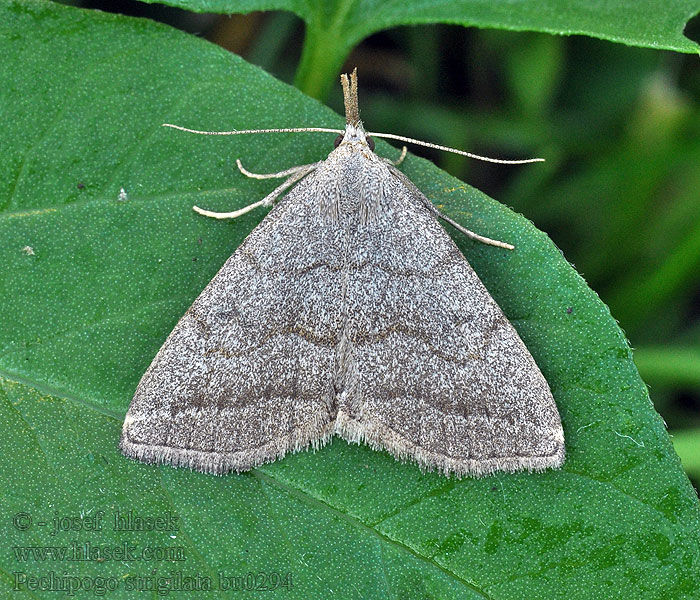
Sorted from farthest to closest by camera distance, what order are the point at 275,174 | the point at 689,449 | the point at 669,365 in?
the point at 669,365 → the point at 689,449 → the point at 275,174

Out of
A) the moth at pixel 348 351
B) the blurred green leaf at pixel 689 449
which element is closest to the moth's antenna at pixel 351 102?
the moth at pixel 348 351

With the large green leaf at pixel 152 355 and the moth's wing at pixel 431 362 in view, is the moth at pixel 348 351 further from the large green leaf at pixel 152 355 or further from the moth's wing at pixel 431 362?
the large green leaf at pixel 152 355

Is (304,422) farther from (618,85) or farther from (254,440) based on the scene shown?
(618,85)

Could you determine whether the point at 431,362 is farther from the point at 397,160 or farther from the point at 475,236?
the point at 397,160

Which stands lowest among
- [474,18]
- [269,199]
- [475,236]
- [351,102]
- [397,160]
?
[269,199]

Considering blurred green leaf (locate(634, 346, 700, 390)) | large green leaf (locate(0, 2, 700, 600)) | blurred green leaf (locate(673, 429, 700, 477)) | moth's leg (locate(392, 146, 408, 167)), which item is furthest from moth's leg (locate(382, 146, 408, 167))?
blurred green leaf (locate(673, 429, 700, 477))

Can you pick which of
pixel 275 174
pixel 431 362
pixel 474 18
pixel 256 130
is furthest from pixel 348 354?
pixel 474 18

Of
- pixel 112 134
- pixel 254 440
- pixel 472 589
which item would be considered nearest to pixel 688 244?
pixel 472 589
